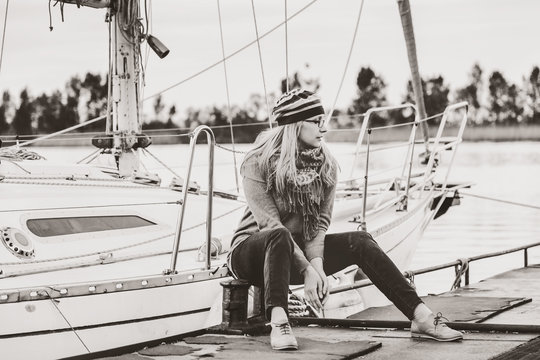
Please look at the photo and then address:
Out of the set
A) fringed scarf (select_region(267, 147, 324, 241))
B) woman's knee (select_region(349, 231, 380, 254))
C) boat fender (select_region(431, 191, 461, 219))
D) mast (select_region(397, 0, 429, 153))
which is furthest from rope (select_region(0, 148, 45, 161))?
boat fender (select_region(431, 191, 461, 219))

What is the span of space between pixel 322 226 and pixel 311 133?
1.77ft

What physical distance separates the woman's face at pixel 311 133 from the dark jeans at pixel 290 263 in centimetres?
55

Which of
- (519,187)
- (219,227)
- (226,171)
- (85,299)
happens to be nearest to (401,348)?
(85,299)

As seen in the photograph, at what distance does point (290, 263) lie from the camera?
5.90 metres

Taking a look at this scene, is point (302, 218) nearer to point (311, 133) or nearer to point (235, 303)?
point (311, 133)

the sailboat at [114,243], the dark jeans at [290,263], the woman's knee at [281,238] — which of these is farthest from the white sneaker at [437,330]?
the sailboat at [114,243]

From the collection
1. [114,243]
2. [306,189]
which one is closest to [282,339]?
[306,189]

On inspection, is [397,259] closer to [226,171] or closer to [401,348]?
[401,348]

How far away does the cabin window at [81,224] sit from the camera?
8.32 meters

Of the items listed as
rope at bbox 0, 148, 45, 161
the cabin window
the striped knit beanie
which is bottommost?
the cabin window

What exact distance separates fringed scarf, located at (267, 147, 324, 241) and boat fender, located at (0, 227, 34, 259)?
2483 mm

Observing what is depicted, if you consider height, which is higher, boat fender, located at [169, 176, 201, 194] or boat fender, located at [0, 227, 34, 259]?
boat fender, located at [169, 176, 201, 194]

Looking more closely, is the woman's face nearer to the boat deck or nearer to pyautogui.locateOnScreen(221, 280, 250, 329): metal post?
pyautogui.locateOnScreen(221, 280, 250, 329): metal post

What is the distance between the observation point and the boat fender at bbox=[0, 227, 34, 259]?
7805mm
